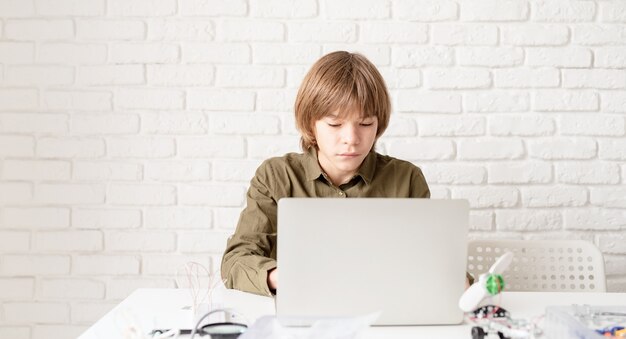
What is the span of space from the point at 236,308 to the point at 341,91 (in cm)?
63

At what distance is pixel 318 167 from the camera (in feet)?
6.23

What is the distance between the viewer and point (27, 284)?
7.82 feet

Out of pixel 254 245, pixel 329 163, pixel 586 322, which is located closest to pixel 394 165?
pixel 329 163

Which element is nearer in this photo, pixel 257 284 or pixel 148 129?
pixel 257 284

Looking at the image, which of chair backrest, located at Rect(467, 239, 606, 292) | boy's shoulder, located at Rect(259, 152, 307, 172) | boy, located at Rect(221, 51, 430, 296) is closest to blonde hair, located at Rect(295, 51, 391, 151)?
boy, located at Rect(221, 51, 430, 296)

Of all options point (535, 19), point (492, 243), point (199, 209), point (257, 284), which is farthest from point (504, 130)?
point (257, 284)

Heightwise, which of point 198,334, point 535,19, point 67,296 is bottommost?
point 67,296

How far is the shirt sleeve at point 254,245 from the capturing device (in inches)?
60.5

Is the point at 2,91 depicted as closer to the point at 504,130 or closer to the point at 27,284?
the point at 27,284

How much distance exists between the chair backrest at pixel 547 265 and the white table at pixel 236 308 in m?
0.27

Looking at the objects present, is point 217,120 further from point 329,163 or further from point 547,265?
point 547,265

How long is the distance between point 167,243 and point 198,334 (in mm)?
1197

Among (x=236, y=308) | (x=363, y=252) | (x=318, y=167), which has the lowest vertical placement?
(x=236, y=308)

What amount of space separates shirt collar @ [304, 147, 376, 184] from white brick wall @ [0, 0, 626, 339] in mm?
424
